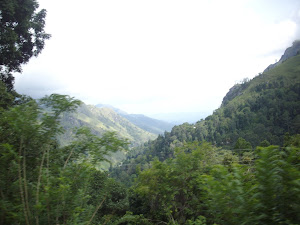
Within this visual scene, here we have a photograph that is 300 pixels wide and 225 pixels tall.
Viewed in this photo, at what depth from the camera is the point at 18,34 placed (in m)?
11.5

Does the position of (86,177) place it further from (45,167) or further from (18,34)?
(18,34)

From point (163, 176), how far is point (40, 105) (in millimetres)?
5452

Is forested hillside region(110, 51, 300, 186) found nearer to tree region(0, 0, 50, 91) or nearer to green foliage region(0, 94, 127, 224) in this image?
tree region(0, 0, 50, 91)

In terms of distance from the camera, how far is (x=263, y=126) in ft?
294

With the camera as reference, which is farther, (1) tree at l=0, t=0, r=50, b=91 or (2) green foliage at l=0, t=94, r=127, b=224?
(1) tree at l=0, t=0, r=50, b=91

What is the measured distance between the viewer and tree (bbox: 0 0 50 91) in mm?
10055

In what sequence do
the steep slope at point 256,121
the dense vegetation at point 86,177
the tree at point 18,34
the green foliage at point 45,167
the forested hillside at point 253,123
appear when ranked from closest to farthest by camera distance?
the dense vegetation at point 86,177, the green foliage at point 45,167, the tree at point 18,34, the forested hillside at point 253,123, the steep slope at point 256,121

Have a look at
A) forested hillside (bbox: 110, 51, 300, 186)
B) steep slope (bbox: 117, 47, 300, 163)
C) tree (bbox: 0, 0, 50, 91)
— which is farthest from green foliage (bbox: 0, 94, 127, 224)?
forested hillside (bbox: 110, 51, 300, 186)

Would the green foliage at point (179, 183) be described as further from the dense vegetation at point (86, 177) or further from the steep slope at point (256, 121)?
the steep slope at point (256, 121)

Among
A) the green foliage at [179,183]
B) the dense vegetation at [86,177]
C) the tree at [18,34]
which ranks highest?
the tree at [18,34]

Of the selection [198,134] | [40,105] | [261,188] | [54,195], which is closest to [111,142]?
[54,195]

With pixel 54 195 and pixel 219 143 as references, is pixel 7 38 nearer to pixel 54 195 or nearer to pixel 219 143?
pixel 54 195

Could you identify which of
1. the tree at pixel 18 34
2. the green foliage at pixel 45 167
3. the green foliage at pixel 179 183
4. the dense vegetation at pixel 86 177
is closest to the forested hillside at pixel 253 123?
the tree at pixel 18 34

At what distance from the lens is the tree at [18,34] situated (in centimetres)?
1005
